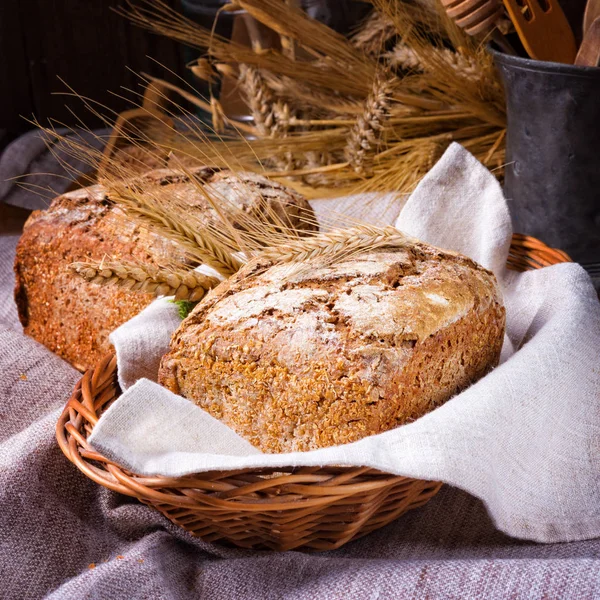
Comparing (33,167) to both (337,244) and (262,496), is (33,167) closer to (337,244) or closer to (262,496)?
(337,244)

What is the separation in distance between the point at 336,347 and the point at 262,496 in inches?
9.4

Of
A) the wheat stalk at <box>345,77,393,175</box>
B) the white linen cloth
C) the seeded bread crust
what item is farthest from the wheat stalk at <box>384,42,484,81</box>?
the white linen cloth

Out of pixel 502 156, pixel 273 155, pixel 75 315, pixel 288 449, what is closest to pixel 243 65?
pixel 273 155

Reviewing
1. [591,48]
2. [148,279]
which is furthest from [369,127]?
[148,279]

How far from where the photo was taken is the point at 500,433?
111 centimetres

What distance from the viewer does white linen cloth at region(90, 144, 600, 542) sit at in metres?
1.02

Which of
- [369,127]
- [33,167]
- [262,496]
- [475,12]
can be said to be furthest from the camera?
[33,167]

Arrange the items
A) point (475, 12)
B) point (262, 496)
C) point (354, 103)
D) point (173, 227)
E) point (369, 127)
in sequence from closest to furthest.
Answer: point (262, 496) → point (173, 227) → point (475, 12) → point (369, 127) → point (354, 103)

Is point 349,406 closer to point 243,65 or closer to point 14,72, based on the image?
point 243,65

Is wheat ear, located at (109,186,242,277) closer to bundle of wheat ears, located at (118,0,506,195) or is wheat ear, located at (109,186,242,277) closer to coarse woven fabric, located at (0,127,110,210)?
bundle of wheat ears, located at (118,0,506,195)

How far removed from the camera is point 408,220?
166 cm

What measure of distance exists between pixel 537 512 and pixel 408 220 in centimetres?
69

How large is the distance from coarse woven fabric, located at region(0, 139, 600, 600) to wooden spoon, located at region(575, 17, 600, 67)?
2.93 ft

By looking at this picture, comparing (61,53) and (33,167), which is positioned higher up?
(61,53)
